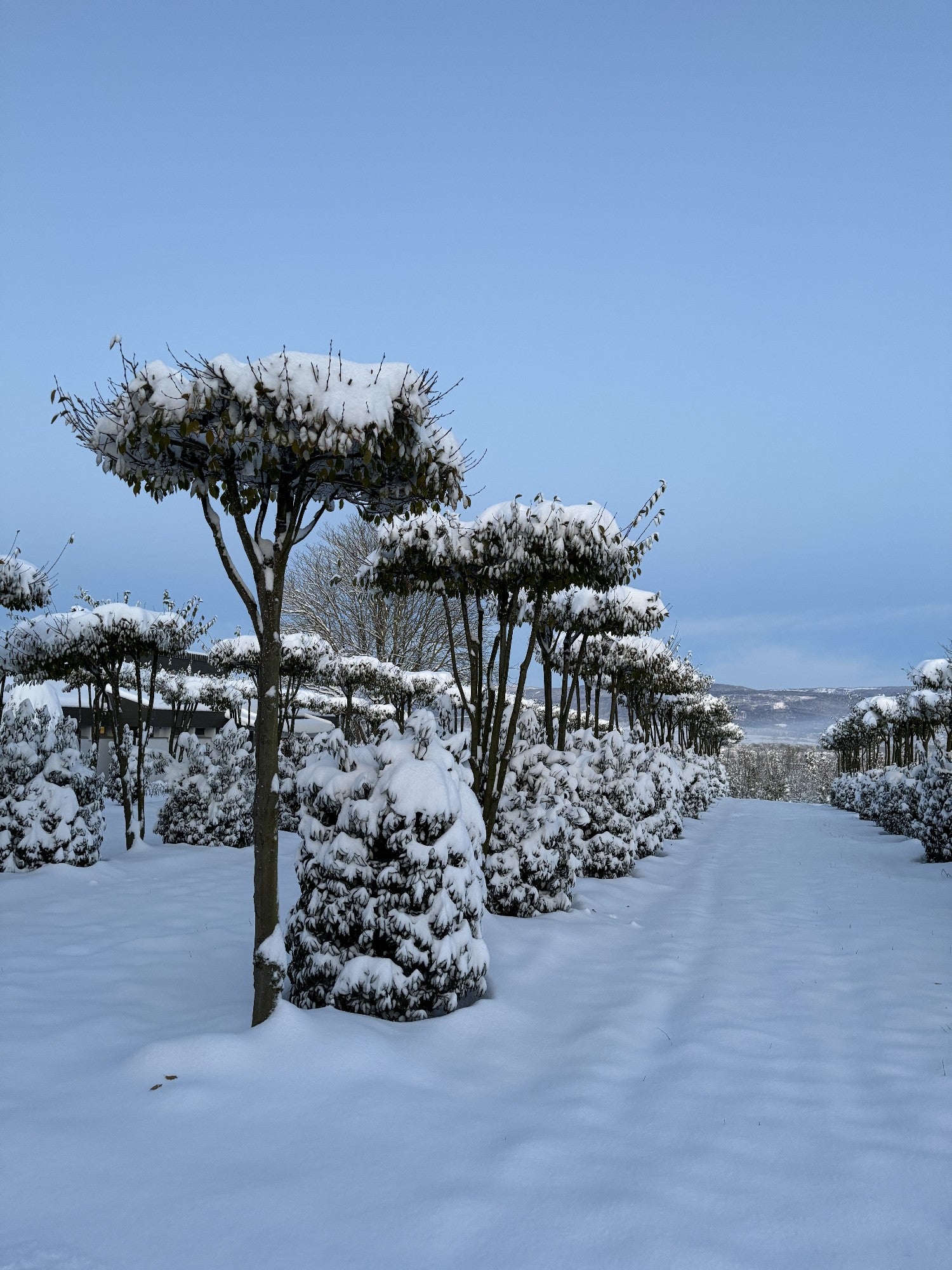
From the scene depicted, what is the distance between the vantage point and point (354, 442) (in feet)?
11.5

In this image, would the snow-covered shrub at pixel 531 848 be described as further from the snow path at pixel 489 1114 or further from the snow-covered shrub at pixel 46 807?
the snow-covered shrub at pixel 46 807

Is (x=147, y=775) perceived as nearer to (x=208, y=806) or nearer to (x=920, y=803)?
(x=208, y=806)

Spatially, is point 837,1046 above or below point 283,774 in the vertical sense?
below

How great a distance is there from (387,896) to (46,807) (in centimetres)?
554

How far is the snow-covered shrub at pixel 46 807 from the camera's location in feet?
25.6

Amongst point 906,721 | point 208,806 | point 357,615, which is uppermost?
point 357,615

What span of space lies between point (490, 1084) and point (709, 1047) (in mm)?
1284

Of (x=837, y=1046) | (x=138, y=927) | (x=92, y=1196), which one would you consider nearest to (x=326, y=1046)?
(x=92, y=1196)

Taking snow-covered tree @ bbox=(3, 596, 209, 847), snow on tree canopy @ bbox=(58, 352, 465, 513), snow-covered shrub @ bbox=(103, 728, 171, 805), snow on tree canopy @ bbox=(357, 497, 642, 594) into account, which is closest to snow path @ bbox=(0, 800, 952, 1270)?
snow on tree canopy @ bbox=(58, 352, 465, 513)

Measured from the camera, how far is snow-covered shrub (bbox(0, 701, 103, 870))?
25.6 ft

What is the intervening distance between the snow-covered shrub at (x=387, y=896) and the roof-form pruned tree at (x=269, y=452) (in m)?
0.45

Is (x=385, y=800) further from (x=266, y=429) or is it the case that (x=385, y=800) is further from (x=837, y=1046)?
(x=837, y=1046)

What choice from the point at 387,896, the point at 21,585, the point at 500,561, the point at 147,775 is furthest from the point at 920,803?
the point at 147,775

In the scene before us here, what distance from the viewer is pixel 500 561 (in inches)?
276
